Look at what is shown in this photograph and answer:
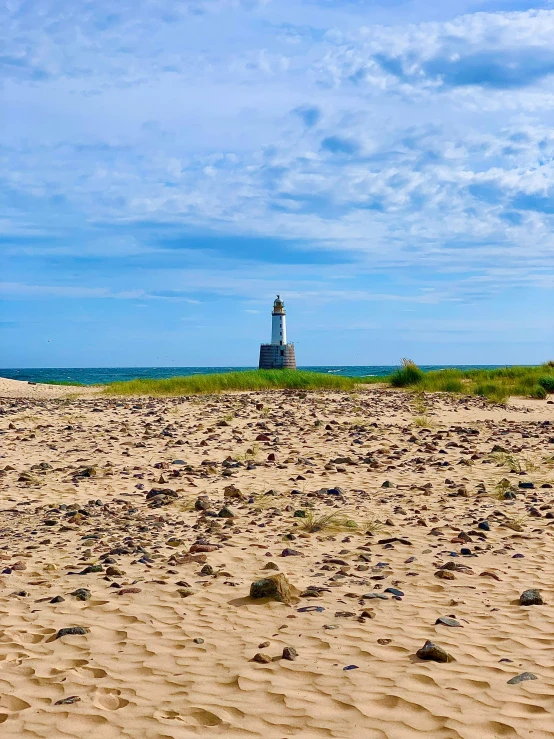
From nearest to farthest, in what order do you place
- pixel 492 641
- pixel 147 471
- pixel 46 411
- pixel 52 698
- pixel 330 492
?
pixel 52 698 < pixel 492 641 < pixel 330 492 < pixel 147 471 < pixel 46 411

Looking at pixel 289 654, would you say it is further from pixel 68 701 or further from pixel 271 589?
pixel 68 701

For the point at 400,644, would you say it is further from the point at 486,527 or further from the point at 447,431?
the point at 447,431

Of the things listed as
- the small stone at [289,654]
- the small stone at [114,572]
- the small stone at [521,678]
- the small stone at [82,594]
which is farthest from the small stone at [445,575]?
the small stone at [82,594]

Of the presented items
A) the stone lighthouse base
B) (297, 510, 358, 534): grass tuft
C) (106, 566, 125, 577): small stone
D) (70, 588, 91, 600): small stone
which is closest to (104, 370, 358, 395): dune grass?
(297, 510, 358, 534): grass tuft

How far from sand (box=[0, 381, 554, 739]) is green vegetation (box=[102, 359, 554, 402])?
45.1 feet

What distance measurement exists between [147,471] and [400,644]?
267 inches

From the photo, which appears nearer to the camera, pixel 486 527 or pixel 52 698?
pixel 52 698

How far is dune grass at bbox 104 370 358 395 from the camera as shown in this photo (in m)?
27.2

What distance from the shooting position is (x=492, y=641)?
15.3 feet

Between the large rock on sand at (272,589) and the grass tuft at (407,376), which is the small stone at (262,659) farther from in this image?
the grass tuft at (407,376)

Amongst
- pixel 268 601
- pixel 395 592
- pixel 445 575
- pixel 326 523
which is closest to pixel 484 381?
pixel 326 523

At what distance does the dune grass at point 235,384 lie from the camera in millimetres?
27156

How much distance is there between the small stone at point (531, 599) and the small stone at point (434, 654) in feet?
4.16

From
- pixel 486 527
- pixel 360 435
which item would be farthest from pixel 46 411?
pixel 486 527
